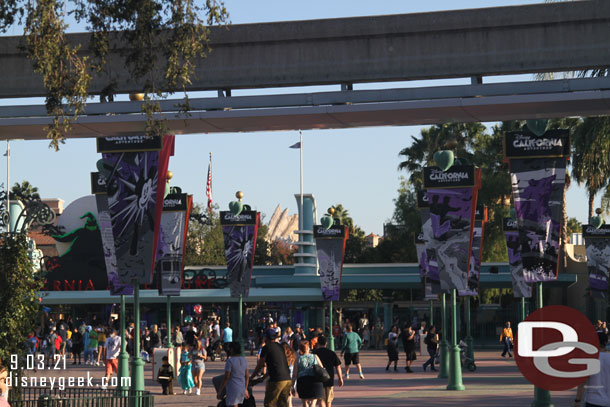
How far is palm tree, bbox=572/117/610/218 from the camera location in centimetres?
4156

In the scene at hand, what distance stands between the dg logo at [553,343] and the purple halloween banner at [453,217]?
312 centimetres

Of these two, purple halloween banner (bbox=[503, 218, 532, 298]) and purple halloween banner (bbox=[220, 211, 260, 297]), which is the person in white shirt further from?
purple halloween banner (bbox=[220, 211, 260, 297])

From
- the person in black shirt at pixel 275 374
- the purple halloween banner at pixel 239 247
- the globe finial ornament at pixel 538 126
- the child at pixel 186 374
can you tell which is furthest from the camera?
the purple halloween banner at pixel 239 247

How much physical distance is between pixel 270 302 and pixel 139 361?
4144 centimetres

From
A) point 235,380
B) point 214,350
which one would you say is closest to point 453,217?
point 235,380

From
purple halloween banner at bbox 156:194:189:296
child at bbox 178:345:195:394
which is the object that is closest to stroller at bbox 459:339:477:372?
purple halloween banner at bbox 156:194:189:296


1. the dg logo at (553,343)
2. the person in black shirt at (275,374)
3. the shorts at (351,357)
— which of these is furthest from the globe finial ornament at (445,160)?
the shorts at (351,357)

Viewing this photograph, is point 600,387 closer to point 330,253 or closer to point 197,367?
point 197,367

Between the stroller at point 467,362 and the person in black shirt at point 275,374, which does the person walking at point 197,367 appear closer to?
the person in black shirt at point 275,374

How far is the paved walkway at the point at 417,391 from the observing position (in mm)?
23391

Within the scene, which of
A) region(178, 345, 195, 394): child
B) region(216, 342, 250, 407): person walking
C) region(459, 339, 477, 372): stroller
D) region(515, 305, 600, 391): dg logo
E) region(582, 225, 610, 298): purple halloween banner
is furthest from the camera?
region(582, 225, 610, 298): purple halloween banner

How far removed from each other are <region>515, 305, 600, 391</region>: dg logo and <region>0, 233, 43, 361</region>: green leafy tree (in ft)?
29.7


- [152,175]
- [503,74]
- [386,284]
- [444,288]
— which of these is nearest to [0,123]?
[152,175]

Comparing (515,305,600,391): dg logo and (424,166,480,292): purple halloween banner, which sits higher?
(424,166,480,292): purple halloween banner
